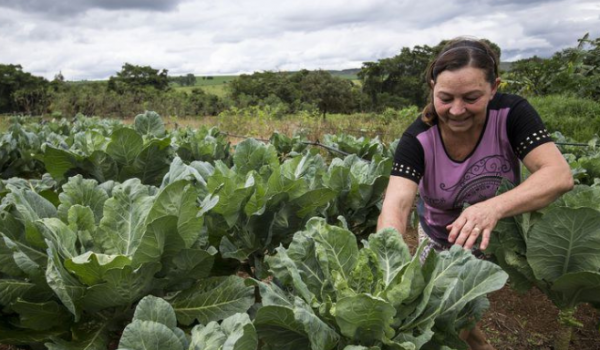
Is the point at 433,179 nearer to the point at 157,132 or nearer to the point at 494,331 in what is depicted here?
the point at 494,331

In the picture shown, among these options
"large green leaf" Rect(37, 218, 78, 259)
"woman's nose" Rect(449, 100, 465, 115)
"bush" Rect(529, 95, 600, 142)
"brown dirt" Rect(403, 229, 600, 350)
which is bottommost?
"brown dirt" Rect(403, 229, 600, 350)

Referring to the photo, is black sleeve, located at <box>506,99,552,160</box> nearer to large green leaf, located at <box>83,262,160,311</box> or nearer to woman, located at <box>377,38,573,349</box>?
woman, located at <box>377,38,573,349</box>

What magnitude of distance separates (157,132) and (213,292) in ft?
8.56

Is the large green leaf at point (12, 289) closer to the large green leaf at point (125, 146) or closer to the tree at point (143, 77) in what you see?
the large green leaf at point (125, 146)

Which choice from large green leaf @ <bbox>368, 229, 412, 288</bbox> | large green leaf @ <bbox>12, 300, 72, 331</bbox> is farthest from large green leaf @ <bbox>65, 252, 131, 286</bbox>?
large green leaf @ <bbox>368, 229, 412, 288</bbox>

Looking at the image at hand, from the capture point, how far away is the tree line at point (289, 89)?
14113 millimetres

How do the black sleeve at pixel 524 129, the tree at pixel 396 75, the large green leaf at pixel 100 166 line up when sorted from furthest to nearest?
the tree at pixel 396 75
the large green leaf at pixel 100 166
the black sleeve at pixel 524 129

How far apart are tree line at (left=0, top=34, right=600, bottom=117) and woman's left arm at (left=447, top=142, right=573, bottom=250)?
12521 mm

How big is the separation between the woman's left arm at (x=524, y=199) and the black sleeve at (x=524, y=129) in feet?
0.11

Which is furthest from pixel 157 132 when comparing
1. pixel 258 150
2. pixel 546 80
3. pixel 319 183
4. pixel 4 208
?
pixel 546 80

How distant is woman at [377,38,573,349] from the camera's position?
75.8 inches

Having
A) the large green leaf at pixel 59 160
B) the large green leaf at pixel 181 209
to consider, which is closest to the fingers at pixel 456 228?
the large green leaf at pixel 181 209

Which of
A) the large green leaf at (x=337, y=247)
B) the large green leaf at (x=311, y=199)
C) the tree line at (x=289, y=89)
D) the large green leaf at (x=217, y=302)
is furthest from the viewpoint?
the tree line at (x=289, y=89)

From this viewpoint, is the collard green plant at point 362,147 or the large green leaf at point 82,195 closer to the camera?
the large green leaf at point 82,195
